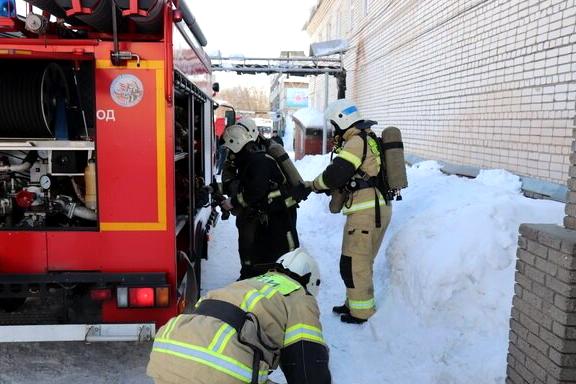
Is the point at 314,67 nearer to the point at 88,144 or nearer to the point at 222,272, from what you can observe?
the point at 222,272

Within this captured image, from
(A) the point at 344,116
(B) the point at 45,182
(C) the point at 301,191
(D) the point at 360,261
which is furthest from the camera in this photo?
(C) the point at 301,191

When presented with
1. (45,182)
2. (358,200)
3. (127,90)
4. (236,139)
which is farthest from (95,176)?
(358,200)

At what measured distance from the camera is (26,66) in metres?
3.49

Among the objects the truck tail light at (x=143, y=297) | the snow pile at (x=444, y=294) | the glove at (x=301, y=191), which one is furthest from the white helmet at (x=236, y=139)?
the truck tail light at (x=143, y=297)

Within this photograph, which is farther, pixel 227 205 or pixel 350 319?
pixel 227 205

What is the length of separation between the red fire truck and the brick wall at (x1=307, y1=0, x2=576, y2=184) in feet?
12.5

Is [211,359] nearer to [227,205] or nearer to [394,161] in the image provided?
[394,161]

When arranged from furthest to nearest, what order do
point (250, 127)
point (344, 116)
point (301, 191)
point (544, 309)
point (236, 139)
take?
point (250, 127) → point (236, 139) → point (301, 191) → point (344, 116) → point (544, 309)

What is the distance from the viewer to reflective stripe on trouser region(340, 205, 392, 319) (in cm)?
463

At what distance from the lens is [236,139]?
5.14 meters

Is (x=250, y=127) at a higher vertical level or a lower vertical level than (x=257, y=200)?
higher

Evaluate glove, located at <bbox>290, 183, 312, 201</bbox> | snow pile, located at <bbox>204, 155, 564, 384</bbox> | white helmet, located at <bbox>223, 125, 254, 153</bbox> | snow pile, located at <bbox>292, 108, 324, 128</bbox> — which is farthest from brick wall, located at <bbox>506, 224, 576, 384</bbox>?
snow pile, located at <bbox>292, 108, 324, 128</bbox>

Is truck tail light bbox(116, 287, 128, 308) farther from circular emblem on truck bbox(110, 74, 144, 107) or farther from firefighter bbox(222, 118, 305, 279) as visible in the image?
firefighter bbox(222, 118, 305, 279)

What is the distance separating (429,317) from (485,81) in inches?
149
